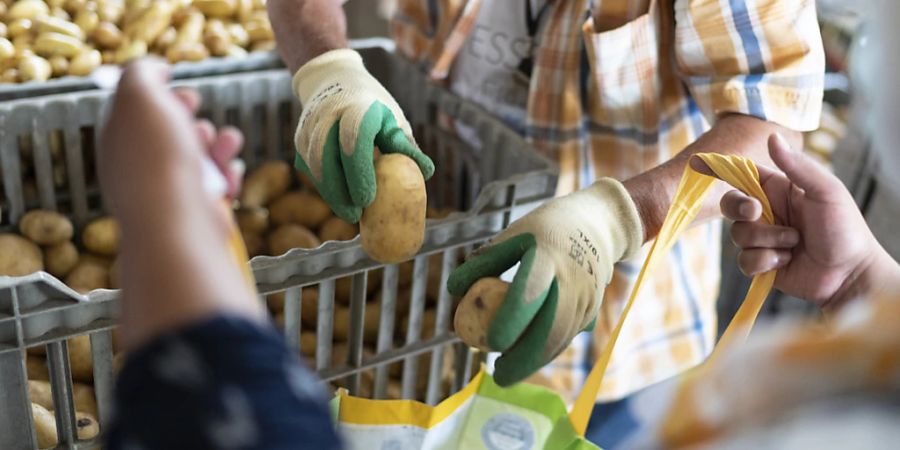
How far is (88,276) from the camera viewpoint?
3.07ft

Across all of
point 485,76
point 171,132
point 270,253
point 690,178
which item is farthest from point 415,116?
point 171,132

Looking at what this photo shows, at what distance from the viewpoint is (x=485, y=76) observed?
1032 mm

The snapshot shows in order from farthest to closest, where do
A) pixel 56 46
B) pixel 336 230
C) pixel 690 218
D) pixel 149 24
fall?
pixel 149 24 < pixel 56 46 < pixel 336 230 < pixel 690 218

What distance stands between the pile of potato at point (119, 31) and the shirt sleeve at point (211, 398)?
880 millimetres

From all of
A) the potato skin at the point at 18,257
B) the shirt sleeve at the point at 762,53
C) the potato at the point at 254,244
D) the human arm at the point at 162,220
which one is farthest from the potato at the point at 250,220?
the human arm at the point at 162,220

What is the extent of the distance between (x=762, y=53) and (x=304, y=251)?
48 centimetres

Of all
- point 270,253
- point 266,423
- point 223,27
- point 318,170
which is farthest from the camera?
point 223,27

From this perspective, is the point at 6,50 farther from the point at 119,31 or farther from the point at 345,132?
the point at 345,132

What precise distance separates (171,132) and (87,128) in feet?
2.48

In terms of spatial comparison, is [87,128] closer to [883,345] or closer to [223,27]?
[223,27]

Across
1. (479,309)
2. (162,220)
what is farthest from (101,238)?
(162,220)

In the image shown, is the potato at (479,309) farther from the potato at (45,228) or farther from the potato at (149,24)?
the potato at (149,24)

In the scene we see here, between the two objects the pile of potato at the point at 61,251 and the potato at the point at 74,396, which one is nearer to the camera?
the potato at the point at 74,396

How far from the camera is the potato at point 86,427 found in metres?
0.70
